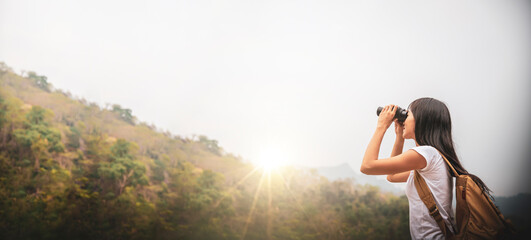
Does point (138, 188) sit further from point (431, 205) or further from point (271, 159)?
point (431, 205)

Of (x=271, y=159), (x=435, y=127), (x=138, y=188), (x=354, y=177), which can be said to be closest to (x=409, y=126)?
(x=435, y=127)

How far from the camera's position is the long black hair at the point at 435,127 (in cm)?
91

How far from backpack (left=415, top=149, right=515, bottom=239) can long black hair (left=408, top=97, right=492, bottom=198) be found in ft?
0.31

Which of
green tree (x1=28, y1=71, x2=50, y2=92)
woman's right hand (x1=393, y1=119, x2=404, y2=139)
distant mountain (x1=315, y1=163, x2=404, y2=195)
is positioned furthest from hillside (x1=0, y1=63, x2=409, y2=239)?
woman's right hand (x1=393, y1=119, x2=404, y2=139)

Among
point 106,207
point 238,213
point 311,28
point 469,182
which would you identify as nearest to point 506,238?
point 469,182

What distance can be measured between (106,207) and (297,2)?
4.98m

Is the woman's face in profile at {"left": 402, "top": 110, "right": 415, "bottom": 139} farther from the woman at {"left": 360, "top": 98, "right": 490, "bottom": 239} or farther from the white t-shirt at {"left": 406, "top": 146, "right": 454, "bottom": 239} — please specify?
the white t-shirt at {"left": 406, "top": 146, "right": 454, "bottom": 239}

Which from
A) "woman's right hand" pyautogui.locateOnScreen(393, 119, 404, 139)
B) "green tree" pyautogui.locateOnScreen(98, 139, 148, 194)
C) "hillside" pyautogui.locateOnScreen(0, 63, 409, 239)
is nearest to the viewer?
"woman's right hand" pyautogui.locateOnScreen(393, 119, 404, 139)

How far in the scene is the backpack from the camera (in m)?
0.77

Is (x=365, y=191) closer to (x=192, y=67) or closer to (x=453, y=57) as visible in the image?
(x=453, y=57)

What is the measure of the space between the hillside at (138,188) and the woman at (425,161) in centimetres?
417

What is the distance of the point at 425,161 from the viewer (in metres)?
0.83

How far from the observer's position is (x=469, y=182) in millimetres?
796

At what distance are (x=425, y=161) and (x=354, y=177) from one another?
16.1 feet
